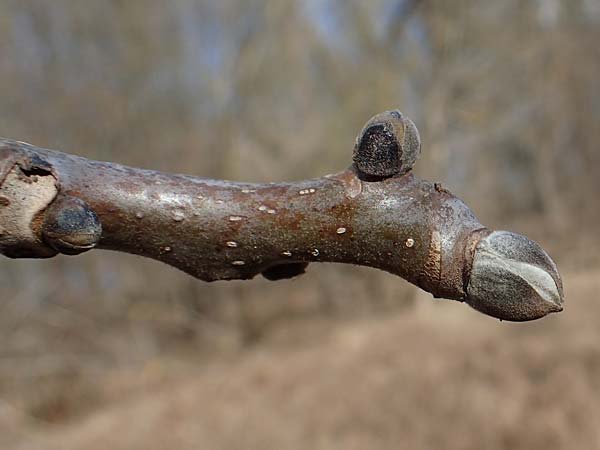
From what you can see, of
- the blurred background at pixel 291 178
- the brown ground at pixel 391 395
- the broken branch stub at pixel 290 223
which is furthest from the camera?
the blurred background at pixel 291 178

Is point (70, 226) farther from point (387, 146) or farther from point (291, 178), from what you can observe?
point (291, 178)

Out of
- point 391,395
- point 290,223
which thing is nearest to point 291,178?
point 391,395

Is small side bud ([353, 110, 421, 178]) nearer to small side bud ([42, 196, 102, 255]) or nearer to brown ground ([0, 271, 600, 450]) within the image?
small side bud ([42, 196, 102, 255])

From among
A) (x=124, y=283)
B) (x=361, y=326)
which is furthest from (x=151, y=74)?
(x=361, y=326)

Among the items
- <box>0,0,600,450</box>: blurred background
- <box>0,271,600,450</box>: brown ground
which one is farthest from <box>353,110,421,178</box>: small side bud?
<box>0,0,600,450</box>: blurred background

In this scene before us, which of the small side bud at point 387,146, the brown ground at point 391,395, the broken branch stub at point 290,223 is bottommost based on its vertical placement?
the broken branch stub at point 290,223

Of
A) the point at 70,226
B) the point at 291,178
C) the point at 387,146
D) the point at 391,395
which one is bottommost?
the point at 70,226

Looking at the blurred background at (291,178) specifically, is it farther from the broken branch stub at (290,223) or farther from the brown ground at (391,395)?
the broken branch stub at (290,223)

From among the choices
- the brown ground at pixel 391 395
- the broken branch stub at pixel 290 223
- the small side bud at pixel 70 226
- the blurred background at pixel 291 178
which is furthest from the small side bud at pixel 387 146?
the blurred background at pixel 291 178
